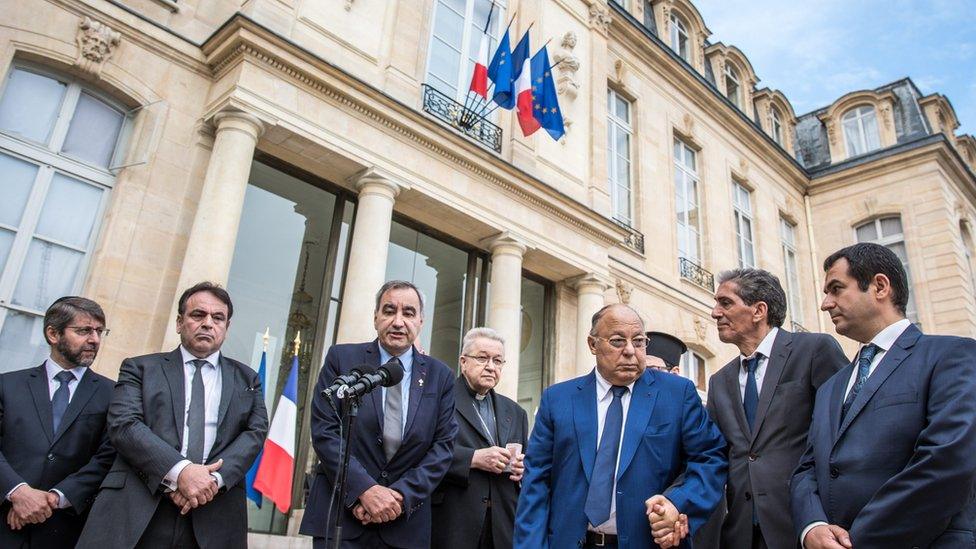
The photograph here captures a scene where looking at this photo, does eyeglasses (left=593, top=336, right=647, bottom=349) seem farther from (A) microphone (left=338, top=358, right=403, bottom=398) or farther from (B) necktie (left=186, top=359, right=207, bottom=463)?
(B) necktie (left=186, top=359, right=207, bottom=463)

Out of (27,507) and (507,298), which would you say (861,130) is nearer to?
(507,298)

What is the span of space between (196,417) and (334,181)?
5049mm

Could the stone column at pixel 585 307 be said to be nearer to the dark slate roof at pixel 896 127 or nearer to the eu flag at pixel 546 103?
the eu flag at pixel 546 103

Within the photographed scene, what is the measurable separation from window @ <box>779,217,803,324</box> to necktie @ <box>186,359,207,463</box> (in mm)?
15120

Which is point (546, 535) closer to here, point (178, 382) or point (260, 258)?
point (178, 382)

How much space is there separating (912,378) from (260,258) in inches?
252

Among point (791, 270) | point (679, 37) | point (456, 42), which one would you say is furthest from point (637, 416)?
point (791, 270)

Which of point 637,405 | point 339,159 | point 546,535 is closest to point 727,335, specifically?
point 637,405

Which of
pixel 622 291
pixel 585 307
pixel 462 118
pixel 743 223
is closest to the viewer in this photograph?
pixel 462 118

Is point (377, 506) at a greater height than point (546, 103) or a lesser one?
lesser

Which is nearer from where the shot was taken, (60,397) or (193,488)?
(193,488)

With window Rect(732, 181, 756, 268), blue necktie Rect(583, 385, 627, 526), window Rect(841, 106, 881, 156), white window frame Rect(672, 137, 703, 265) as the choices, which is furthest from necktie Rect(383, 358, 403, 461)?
window Rect(841, 106, 881, 156)

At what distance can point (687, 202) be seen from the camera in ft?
45.2

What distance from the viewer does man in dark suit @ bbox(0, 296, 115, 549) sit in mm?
3010
